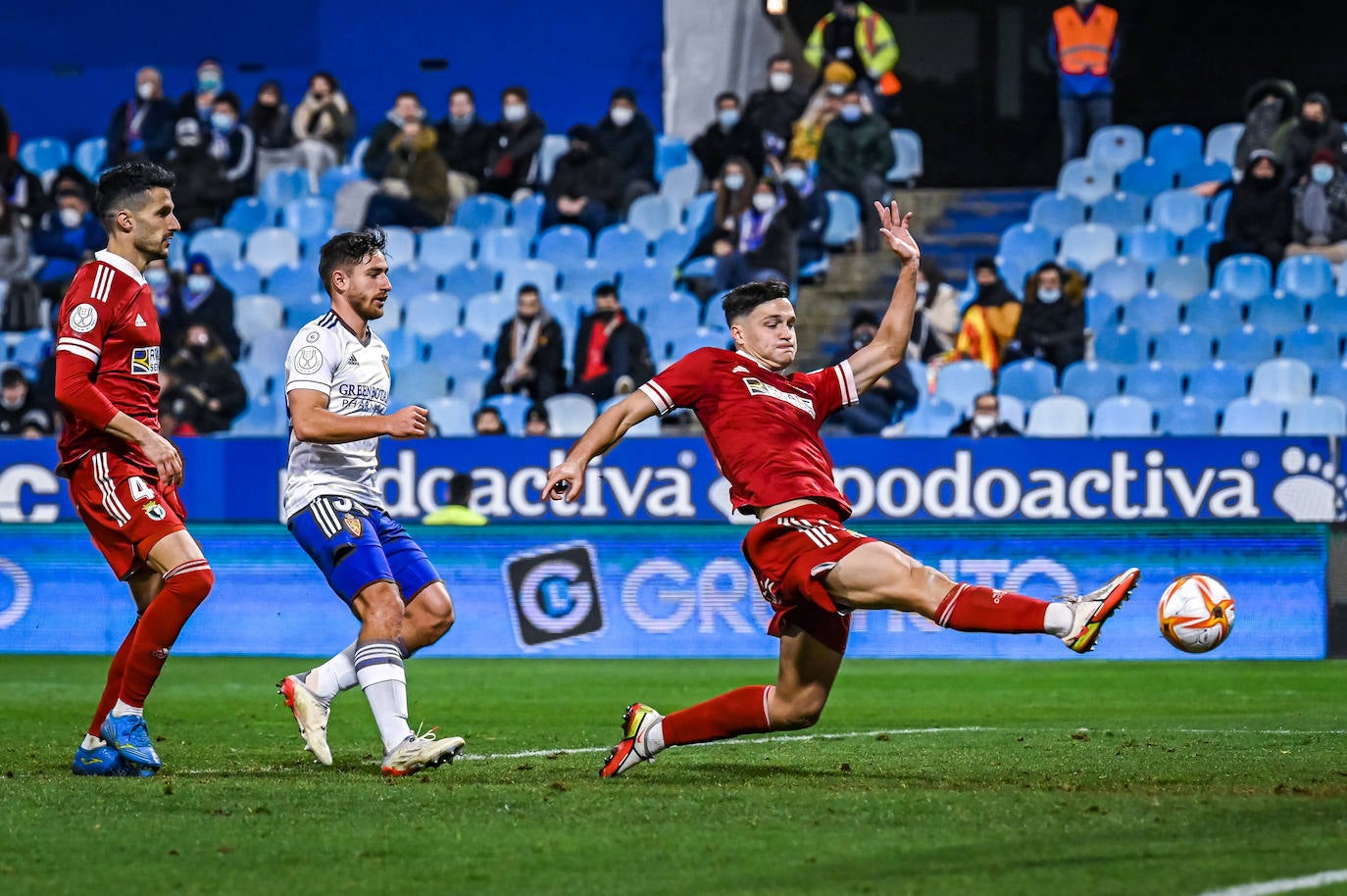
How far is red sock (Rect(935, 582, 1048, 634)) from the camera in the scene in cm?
Result: 577

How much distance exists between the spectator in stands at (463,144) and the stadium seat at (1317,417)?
9060 mm

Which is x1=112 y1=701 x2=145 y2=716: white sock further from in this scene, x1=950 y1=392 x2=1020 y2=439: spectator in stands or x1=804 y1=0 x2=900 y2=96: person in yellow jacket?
x1=804 y1=0 x2=900 y2=96: person in yellow jacket

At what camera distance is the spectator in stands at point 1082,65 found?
745 inches

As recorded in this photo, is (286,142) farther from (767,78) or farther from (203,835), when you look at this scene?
(203,835)

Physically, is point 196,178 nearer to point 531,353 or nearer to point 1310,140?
point 531,353

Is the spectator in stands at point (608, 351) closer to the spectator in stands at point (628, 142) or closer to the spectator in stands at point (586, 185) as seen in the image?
the spectator in stands at point (586, 185)

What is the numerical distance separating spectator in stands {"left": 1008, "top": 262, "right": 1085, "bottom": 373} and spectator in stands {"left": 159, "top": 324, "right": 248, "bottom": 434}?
7825 millimetres

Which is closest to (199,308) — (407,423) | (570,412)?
(570,412)

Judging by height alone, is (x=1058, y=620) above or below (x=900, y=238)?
below

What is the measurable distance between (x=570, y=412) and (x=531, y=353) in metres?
0.70

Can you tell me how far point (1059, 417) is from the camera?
55.0 feet

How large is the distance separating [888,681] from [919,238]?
8.99 m

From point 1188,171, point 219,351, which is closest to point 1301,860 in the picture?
point 219,351

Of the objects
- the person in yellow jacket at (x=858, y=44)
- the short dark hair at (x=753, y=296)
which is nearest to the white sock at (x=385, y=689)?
the short dark hair at (x=753, y=296)
